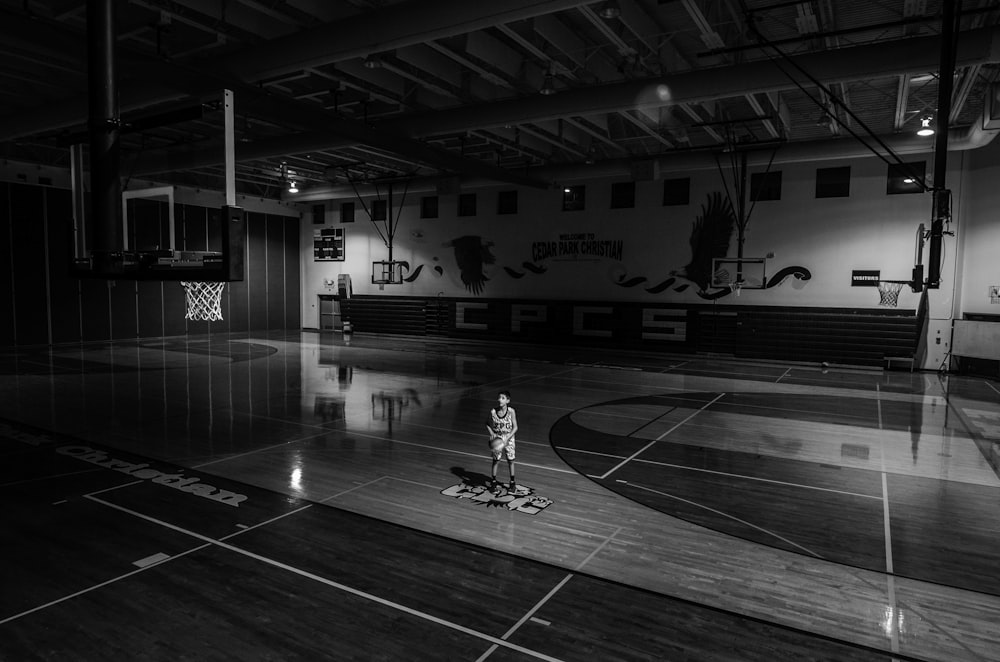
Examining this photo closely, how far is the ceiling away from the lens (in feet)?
28.1

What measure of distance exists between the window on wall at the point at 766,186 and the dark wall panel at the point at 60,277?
65.1 feet

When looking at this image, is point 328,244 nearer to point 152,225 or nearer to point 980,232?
point 152,225

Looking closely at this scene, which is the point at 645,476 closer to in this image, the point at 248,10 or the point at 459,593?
the point at 459,593

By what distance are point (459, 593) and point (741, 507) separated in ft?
9.95

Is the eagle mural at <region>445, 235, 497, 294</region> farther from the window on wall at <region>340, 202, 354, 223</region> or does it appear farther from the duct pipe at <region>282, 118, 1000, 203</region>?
the window on wall at <region>340, 202, 354, 223</region>

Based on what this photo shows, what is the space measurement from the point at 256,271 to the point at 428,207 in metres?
7.31

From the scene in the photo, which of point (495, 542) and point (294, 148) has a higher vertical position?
point (294, 148)

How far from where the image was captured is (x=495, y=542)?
4.87m

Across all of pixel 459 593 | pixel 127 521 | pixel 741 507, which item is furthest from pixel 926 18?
pixel 127 521

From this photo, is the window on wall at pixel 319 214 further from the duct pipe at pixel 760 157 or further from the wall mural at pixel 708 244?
the wall mural at pixel 708 244

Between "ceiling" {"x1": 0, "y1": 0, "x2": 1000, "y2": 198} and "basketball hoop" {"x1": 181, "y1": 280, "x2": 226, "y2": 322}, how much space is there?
20.6ft

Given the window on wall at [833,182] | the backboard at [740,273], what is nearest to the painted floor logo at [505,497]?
the backboard at [740,273]

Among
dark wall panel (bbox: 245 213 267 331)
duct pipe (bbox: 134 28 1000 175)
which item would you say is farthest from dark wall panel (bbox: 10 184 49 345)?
duct pipe (bbox: 134 28 1000 175)

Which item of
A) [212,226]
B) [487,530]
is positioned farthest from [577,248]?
[487,530]
